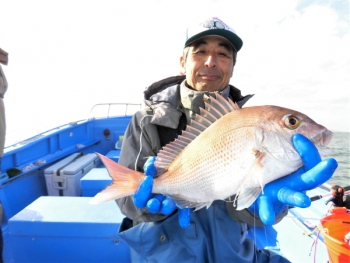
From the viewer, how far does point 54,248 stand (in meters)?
2.17

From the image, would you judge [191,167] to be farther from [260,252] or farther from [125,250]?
[125,250]

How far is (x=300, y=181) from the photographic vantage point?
1.19 metres

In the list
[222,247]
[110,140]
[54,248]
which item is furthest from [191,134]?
[110,140]

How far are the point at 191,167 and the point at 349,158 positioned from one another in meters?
17.4

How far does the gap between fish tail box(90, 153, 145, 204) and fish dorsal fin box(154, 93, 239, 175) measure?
17 cm

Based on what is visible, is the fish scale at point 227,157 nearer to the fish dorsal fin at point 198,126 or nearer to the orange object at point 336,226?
the fish dorsal fin at point 198,126

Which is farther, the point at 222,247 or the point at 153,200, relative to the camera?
the point at 222,247

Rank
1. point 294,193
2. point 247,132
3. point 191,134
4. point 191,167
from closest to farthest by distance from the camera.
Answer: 1. point 294,193
2. point 247,132
3. point 191,167
4. point 191,134

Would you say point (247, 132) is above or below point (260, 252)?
above

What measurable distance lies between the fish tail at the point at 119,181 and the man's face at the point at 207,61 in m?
0.91

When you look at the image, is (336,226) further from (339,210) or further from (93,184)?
(93,184)

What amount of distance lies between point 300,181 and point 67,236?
1.97 metres

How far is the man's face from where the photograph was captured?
74.4 inches

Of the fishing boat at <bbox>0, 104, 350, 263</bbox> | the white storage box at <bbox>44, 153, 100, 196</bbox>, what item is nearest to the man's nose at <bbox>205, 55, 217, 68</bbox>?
the fishing boat at <bbox>0, 104, 350, 263</bbox>
